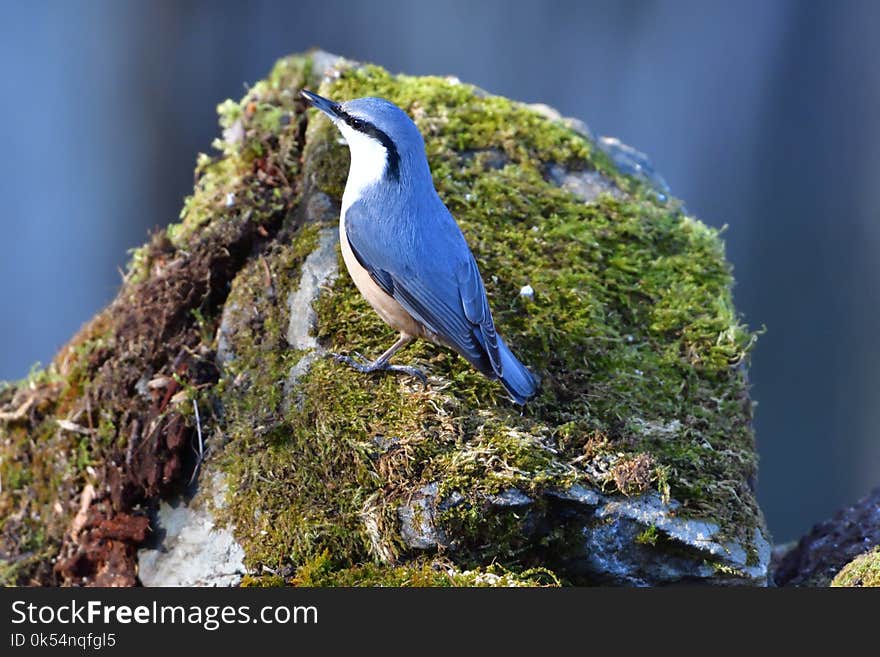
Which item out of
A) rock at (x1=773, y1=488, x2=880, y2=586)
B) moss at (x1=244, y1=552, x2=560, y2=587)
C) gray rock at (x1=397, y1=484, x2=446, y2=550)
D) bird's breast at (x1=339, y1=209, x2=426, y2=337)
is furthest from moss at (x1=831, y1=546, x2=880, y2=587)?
bird's breast at (x1=339, y1=209, x2=426, y2=337)

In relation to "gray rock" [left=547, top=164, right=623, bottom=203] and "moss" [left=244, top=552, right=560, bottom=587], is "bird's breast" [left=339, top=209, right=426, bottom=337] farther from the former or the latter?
"gray rock" [left=547, top=164, right=623, bottom=203]

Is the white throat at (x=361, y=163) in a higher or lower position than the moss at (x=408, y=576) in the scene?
higher

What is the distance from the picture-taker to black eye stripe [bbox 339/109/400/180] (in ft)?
11.3

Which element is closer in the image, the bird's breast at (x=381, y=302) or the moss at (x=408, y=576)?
the moss at (x=408, y=576)

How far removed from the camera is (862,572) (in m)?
2.90

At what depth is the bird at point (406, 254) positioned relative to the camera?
309cm

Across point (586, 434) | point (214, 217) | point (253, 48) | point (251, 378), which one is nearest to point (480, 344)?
point (586, 434)

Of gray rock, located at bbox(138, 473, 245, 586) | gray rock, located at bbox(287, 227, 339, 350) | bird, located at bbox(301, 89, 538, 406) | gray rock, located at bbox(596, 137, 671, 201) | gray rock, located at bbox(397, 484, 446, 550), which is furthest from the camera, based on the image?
gray rock, located at bbox(596, 137, 671, 201)

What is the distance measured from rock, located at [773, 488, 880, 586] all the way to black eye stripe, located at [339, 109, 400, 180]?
2.04m

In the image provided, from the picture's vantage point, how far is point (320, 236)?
3.67 m

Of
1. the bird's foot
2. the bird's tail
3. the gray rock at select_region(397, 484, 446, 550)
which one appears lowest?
the gray rock at select_region(397, 484, 446, 550)

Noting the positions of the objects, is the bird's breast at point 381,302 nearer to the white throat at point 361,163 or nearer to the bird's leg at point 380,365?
the bird's leg at point 380,365

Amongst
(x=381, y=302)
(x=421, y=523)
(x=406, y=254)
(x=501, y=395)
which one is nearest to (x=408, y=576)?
(x=421, y=523)

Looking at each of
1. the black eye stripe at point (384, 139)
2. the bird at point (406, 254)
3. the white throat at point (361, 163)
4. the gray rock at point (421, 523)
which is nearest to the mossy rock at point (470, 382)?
the gray rock at point (421, 523)
